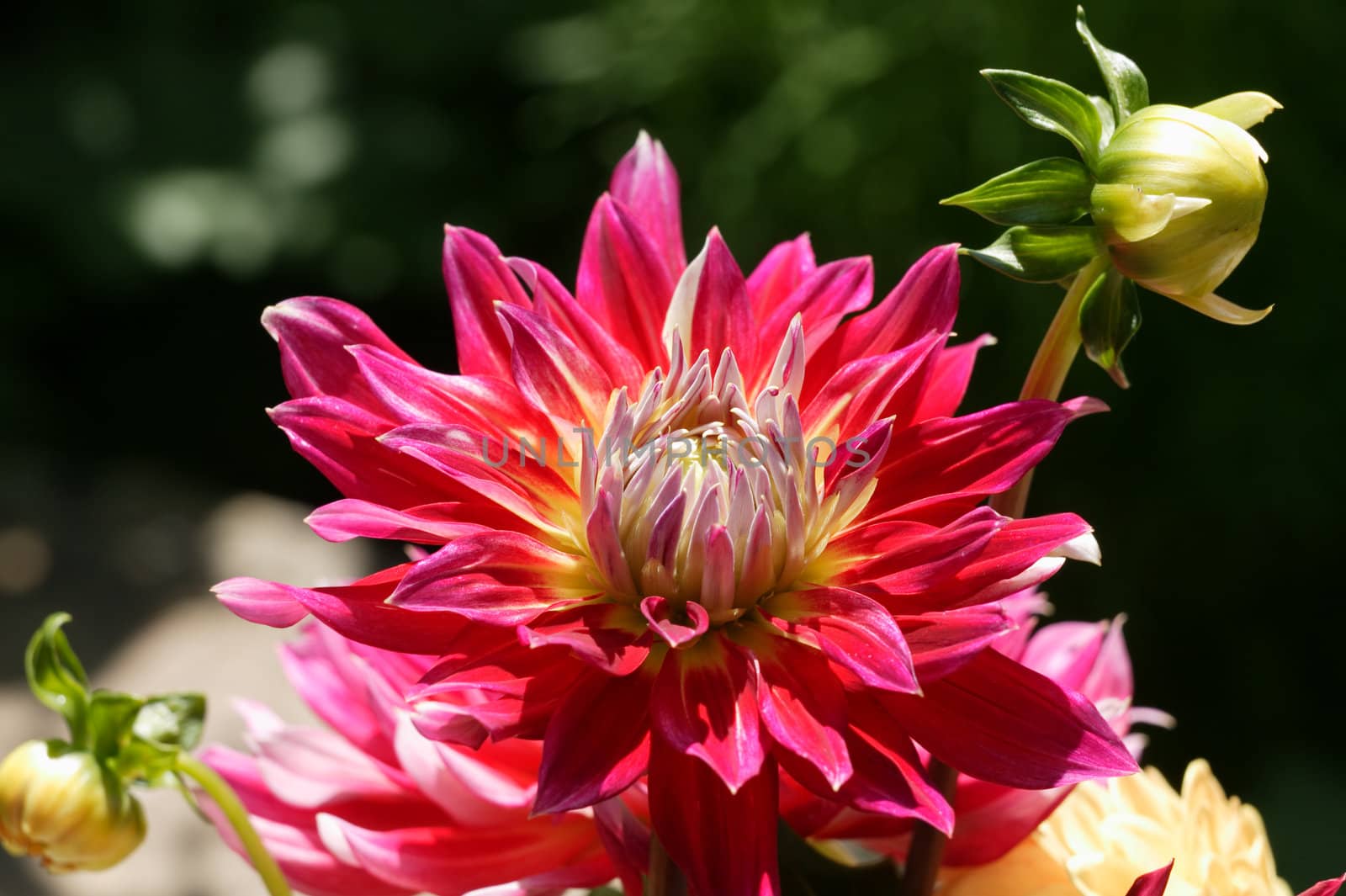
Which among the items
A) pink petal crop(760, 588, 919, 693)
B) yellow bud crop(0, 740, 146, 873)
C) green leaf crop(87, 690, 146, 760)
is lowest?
yellow bud crop(0, 740, 146, 873)

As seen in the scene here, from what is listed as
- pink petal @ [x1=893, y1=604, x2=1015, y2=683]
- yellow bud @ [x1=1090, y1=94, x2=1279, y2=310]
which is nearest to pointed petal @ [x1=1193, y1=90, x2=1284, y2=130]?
yellow bud @ [x1=1090, y1=94, x2=1279, y2=310]

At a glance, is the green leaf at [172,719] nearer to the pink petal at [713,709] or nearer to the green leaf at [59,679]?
the green leaf at [59,679]

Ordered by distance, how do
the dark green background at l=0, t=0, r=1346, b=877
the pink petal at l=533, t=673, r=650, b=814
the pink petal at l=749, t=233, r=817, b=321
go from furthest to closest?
A: the dark green background at l=0, t=0, r=1346, b=877, the pink petal at l=749, t=233, r=817, b=321, the pink petal at l=533, t=673, r=650, b=814

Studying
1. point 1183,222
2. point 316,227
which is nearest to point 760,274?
point 1183,222

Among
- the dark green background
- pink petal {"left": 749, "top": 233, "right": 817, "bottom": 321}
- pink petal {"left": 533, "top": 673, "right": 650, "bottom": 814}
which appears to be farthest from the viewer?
the dark green background

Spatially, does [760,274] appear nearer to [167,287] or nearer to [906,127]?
[906,127]

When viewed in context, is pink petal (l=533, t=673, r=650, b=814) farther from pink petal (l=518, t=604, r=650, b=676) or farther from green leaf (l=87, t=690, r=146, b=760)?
green leaf (l=87, t=690, r=146, b=760)
